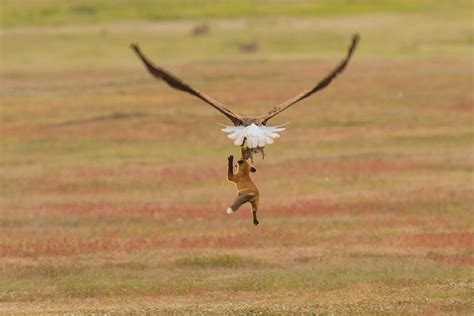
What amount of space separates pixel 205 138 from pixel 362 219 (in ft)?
41.3

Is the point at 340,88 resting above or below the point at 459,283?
above

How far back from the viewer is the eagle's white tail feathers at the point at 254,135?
16094 mm

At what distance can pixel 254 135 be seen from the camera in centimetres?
1611

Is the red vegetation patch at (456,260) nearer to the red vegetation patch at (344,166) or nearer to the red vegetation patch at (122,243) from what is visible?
the red vegetation patch at (122,243)

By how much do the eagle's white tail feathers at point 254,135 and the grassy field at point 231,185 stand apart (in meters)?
2.88

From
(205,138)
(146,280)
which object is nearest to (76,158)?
(205,138)

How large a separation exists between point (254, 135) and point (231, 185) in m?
15.5

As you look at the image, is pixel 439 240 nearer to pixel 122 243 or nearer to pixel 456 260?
pixel 456 260

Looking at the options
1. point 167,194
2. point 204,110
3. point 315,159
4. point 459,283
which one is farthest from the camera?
point 204,110

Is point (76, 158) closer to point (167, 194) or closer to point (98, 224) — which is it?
point (167, 194)

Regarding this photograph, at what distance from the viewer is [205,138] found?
1523 inches

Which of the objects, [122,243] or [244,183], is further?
[122,243]

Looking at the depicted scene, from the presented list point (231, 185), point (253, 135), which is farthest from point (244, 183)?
point (231, 185)

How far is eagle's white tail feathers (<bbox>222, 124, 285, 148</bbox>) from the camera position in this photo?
16094mm
